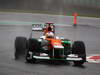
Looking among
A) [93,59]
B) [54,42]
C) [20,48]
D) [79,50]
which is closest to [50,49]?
[54,42]

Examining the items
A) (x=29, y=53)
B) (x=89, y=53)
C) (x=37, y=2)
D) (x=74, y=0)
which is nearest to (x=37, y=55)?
(x=29, y=53)

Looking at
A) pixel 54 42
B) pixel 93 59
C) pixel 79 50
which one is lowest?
pixel 93 59

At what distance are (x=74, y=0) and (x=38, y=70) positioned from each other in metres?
27.8

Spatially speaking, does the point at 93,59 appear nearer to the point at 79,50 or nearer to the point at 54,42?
the point at 79,50

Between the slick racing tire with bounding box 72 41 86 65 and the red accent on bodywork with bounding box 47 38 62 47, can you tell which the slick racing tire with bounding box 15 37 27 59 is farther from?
the slick racing tire with bounding box 72 41 86 65

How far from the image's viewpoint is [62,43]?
425 inches

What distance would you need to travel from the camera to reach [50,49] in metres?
10.4

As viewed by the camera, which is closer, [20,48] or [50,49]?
[50,49]

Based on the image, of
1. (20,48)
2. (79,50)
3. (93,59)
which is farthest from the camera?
(93,59)

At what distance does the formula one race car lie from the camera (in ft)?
33.1

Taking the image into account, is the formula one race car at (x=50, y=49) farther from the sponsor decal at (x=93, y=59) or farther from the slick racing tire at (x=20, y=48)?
the sponsor decal at (x=93, y=59)

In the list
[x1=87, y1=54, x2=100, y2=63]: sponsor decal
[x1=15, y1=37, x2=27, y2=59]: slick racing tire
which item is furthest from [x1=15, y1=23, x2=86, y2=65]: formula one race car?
[x1=87, y1=54, x2=100, y2=63]: sponsor decal

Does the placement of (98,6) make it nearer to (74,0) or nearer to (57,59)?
(74,0)

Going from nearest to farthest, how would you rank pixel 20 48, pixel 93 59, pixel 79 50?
1. pixel 79 50
2. pixel 20 48
3. pixel 93 59
